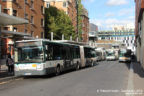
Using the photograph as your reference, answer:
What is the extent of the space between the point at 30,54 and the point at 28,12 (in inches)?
947

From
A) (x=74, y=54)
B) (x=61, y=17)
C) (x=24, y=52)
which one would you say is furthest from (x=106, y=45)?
(x=24, y=52)

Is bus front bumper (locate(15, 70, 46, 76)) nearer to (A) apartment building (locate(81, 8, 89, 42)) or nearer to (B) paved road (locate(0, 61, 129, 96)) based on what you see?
(B) paved road (locate(0, 61, 129, 96))

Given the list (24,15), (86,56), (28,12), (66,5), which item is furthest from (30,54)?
(66,5)

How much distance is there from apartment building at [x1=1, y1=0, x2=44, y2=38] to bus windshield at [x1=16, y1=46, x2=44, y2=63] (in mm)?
18070

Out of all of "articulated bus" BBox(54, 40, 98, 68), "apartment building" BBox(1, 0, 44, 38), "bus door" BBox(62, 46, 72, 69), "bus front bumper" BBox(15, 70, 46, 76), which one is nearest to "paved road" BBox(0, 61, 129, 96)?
"bus front bumper" BBox(15, 70, 46, 76)

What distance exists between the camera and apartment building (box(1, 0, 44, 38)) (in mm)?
33156

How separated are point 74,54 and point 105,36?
77400 millimetres

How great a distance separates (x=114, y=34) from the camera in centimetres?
9388

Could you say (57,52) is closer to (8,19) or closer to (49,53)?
(49,53)

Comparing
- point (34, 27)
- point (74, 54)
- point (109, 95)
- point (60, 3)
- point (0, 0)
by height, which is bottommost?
point (109, 95)

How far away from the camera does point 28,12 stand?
125 feet

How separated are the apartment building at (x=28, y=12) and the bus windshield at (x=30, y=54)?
18.1 metres

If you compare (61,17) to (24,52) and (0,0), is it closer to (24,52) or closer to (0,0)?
(0,0)

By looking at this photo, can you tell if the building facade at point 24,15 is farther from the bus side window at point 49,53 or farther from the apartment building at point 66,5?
the apartment building at point 66,5
